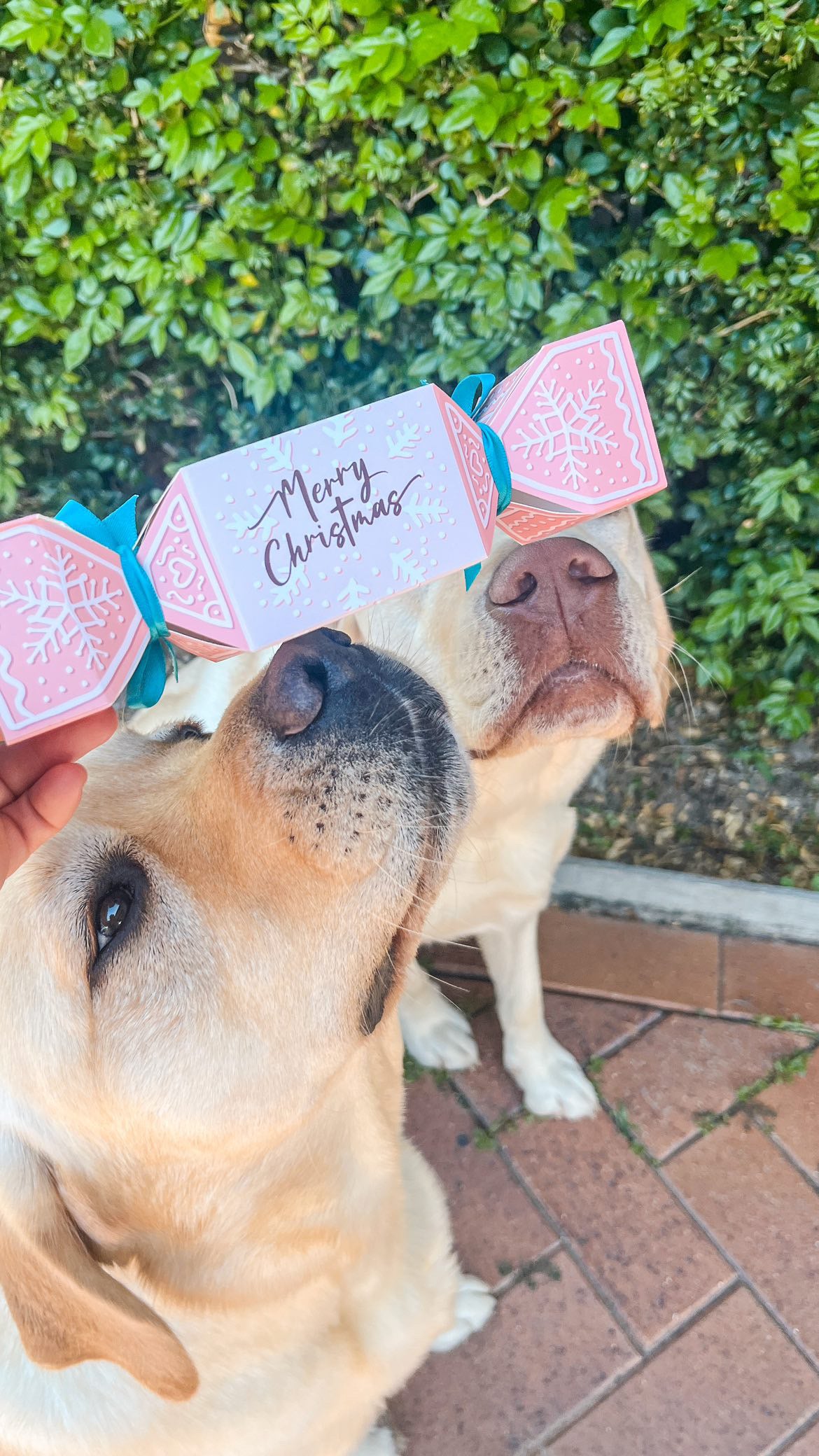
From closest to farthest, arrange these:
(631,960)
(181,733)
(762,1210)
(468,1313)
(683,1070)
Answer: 1. (181,733)
2. (468,1313)
3. (762,1210)
4. (683,1070)
5. (631,960)

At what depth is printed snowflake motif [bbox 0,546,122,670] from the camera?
105cm

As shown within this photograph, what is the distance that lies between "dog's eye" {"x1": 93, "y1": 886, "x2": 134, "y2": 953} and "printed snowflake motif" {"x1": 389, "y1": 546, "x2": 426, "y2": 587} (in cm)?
68

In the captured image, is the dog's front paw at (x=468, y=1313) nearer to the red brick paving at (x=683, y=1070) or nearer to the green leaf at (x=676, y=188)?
the red brick paving at (x=683, y=1070)

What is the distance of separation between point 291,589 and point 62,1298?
1.05 m

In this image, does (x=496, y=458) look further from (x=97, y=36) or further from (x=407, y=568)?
(x=97, y=36)

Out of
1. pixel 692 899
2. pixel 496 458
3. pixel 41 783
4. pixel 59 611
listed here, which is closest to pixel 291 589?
pixel 59 611

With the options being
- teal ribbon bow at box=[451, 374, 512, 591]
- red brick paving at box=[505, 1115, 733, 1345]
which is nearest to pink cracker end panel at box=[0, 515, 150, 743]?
teal ribbon bow at box=[451, 374, 512, 591]

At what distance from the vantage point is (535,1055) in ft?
9.04

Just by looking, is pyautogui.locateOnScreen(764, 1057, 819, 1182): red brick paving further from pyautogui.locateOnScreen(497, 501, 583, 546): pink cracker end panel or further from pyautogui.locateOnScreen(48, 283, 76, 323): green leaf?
pyautogui.locateOnScreen(48, 283, 76, 323): green leaf

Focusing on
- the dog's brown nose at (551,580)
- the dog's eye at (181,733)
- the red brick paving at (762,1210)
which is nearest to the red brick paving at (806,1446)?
→ the red brick paving at (762,1210)

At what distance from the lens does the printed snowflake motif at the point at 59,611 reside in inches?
41.4

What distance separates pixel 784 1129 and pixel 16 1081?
2.23 m

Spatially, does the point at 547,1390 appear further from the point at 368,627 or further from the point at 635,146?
the point at 635,146

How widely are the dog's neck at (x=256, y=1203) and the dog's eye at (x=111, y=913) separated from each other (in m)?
0.33
